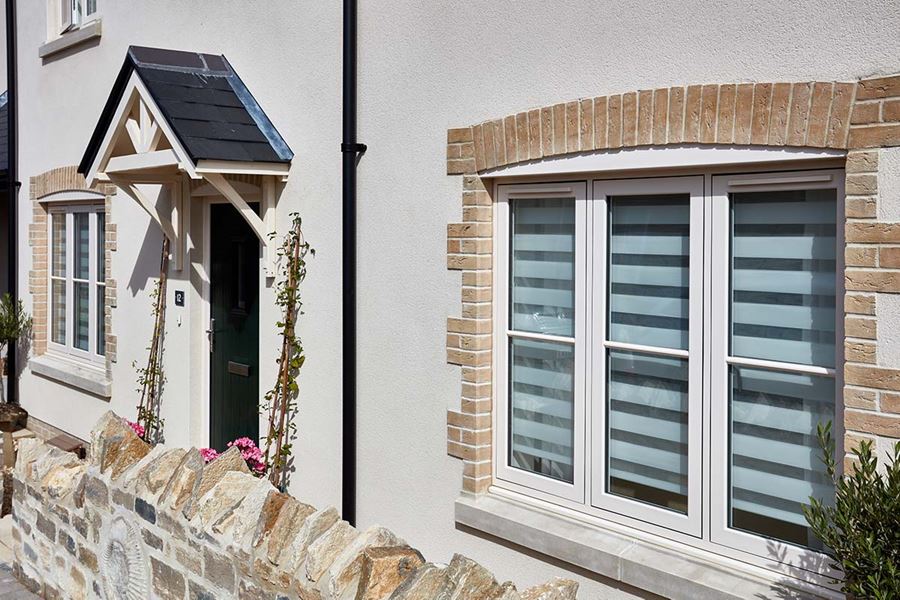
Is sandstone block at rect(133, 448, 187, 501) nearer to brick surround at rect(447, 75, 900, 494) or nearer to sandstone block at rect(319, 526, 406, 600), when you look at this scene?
sandstone block at rect(319, 526, 406, 600)

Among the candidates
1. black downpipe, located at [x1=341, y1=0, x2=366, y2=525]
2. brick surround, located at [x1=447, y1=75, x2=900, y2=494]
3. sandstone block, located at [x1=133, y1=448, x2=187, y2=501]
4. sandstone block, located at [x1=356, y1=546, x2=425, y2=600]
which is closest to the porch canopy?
black downpipe, located at [x1=341, y1=0, x2=366, y2=525]

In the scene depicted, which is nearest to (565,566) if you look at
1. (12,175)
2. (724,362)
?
(724,362)

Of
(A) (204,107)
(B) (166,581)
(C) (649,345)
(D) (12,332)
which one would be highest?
(A) (204,107)

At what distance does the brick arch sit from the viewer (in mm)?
3402

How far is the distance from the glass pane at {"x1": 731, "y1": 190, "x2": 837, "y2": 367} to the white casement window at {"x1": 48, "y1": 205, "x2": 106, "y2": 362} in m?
6.90

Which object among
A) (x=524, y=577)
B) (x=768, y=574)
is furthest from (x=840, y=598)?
(x=524, y=577)

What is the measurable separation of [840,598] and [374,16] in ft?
13.5

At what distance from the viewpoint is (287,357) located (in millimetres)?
6297

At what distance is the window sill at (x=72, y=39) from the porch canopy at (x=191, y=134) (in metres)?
2.09

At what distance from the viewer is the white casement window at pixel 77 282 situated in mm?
9133

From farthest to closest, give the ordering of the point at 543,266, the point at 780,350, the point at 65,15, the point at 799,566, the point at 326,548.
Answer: the point at 65,15 < the point at 543,266 < the point at 780,350 < the point at 799,566 < the point at 326,548

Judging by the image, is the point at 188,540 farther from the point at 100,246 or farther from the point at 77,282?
the point at 77,282

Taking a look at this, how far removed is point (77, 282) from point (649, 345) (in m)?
7.25

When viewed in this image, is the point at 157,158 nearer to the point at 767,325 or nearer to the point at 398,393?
the point at 398,393
